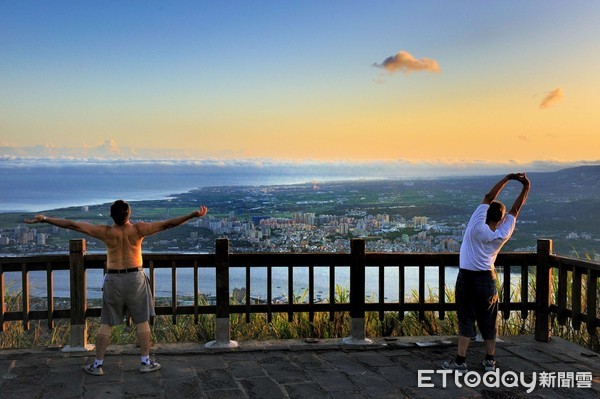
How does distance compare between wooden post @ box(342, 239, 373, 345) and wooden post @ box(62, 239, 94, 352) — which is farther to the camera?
wooden post @ box(342, 239, 373, 345)

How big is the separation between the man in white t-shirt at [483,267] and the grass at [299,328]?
2.25m

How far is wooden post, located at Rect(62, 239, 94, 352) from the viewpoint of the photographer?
630 centimetres

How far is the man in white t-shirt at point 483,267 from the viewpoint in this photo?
5.28 metres

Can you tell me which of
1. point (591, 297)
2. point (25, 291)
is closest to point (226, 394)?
point (25, 291)

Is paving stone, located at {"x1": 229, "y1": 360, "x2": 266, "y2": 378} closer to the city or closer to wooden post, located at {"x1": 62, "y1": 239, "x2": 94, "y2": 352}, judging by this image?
wooden post, located at {"x1": 62, "y1": 239, "x2": 94, "y2": 352}

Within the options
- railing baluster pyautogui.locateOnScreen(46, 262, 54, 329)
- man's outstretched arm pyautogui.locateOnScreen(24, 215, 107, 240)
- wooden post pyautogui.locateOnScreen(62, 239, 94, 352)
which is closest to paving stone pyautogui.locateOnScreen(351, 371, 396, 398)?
man's outstretched arm pyautogui.locateOnScreen(24, 215, 107, 240)

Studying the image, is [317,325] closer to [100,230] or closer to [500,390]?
[500,390]

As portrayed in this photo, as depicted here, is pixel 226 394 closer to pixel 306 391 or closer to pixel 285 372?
pixel 306 391

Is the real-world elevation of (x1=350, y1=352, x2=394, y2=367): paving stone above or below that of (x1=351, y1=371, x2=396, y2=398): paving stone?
below

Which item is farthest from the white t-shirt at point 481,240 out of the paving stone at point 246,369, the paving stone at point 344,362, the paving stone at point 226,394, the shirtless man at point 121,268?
the shirtless man at point 121,268

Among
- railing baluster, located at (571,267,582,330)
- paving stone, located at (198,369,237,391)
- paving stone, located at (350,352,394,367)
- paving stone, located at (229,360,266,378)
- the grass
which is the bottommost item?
the grass

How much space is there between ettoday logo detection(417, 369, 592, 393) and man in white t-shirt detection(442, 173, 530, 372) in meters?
0.14

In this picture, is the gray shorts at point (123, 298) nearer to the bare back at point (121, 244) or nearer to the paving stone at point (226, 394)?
the bare back at point (121, 244)

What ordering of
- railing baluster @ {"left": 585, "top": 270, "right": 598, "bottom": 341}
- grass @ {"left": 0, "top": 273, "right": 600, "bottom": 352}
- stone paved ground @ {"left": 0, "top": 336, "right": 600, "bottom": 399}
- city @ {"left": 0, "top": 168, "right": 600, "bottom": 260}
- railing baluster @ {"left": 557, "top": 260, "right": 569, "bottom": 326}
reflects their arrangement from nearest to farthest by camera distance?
stone paved ground @ {"left": 0, "top": 336, "right": 600, "bottom": 399} → railing baluster @ {"left": 585, "top": 270, "right": 598, "bottom": 341} → railing baluster @ {"left": 557, "top": 260, "right": 569, "bottom": 326} → grass @ {"left": 0, "top": 273, "right": 600, "bottom": 352} → city @ {"left": 0, "top": 168, "right": 600, "bottom": 260}
